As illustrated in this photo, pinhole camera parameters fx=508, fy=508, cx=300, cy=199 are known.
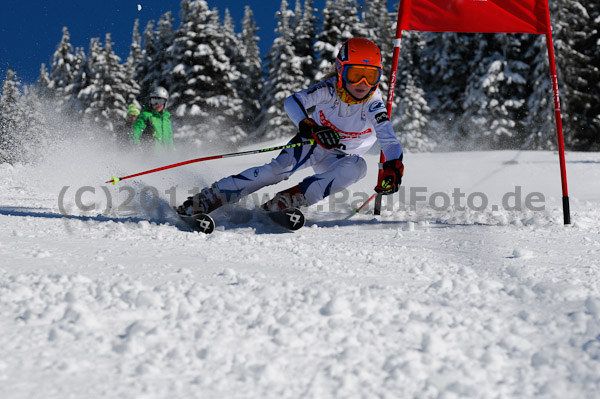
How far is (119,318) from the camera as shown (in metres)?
1.77

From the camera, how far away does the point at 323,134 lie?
4.18m

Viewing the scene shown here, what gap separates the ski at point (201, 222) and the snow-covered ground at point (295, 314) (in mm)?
345

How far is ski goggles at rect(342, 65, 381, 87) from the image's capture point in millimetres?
4219

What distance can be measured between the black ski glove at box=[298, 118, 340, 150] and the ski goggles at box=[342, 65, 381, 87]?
45 cm

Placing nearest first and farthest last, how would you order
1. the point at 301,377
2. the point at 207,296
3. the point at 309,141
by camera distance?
the point at 301,377 < the point at 207,296 < the point at 309,141

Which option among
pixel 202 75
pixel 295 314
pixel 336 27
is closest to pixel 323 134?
pixel 295 314

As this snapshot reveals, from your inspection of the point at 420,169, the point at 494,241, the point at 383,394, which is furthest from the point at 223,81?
the point at 383,394

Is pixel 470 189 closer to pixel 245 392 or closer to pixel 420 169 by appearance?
pixel 420 169

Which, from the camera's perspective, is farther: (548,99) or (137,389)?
(548,99)

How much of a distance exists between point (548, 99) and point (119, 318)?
24917mm

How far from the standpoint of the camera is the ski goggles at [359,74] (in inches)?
166

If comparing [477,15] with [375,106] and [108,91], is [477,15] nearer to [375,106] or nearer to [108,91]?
[375,106]

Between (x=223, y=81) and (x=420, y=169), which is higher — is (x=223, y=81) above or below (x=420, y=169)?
above

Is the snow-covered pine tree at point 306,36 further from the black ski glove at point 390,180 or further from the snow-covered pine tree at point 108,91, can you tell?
the black ski glove at point 390,180
